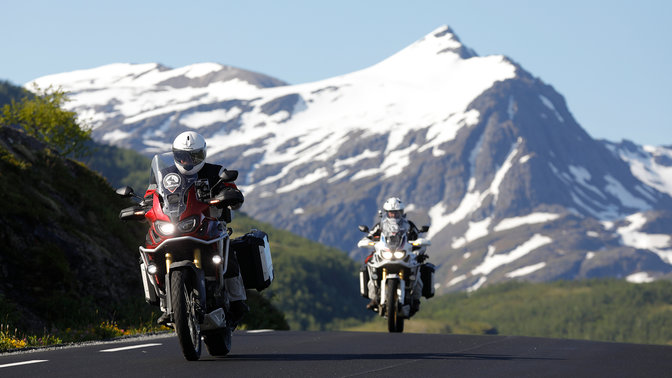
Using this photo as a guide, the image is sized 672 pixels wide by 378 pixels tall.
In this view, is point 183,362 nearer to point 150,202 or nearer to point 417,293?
point 150,202

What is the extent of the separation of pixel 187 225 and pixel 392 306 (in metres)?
9.69

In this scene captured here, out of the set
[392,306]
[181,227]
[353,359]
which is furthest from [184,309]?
[392,306]

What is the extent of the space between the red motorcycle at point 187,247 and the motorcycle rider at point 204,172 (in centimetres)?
7

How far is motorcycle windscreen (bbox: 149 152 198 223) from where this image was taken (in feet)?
32.7

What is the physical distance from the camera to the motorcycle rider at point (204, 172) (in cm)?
1035

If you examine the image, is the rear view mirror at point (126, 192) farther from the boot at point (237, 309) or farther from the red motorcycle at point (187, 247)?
the boot at point (237, 309)

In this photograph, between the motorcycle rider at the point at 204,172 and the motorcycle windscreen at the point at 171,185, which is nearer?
the motorcycle windscreen at the point at 171,185

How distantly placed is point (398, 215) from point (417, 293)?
5.56 feet

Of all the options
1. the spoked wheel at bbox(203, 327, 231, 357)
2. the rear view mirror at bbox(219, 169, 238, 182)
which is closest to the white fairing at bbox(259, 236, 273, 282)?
the spoked wheel at bbox(203, 327, 231, 357)

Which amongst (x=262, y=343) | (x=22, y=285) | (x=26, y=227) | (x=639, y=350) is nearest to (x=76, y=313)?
(x=22, y=285)

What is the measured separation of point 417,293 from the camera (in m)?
20.4

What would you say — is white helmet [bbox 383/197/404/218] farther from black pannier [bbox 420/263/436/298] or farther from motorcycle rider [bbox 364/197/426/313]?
black pannier [bbox 420/263/436/298]

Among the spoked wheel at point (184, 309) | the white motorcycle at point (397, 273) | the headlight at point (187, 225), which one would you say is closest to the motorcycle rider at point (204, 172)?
the spoked wheel at point (184, 309)

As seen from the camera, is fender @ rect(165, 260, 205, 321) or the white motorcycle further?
the white motorcycle
